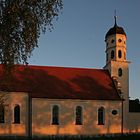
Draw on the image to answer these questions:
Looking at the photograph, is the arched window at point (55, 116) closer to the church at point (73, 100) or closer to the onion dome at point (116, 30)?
the church at point (73, 100)

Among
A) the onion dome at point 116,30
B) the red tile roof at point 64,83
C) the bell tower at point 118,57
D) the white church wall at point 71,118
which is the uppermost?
the onion dome at point 116,30

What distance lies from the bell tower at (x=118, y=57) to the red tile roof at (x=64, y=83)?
137cm

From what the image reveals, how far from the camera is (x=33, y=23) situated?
77.6 feet

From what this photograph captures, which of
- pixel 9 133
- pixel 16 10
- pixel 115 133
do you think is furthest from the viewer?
pixel 115 133

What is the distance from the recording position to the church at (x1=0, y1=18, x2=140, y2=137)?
49906 millimetres

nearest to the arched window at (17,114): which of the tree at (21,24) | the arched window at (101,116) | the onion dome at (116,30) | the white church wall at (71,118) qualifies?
the white church wall at (71,118)

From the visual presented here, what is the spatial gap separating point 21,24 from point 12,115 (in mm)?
27215

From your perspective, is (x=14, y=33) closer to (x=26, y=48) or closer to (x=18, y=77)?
(x=26, y=48)

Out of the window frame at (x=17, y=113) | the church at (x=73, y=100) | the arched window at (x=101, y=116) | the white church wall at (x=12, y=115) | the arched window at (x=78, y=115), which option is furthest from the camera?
the arched window at (x=101, y=116)

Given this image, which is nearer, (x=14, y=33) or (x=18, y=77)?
(x=14, y=33)

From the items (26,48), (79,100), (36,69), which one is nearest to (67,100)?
(79,100)

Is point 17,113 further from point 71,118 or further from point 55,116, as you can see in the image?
point 71,118

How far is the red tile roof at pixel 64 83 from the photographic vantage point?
51.2 meters

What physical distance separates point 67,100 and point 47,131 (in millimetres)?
4504
